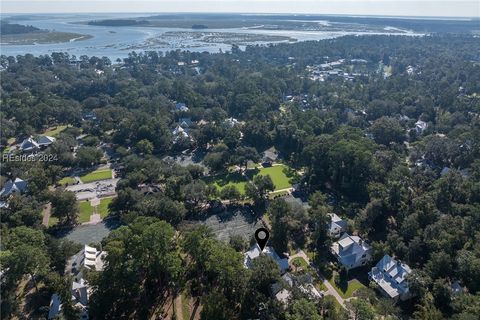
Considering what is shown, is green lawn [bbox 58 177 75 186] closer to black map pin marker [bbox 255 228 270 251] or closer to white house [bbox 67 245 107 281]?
white house [bbox 67 245 107 281]

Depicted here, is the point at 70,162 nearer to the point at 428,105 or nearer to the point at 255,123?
the point at 255,123

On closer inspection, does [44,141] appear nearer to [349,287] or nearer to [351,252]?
[351,252]

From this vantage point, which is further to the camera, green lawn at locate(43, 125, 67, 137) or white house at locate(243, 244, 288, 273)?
green lawn at locate(43, 125, 67, 137)

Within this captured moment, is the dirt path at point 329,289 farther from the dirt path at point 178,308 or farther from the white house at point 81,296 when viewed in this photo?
the white house at point 81,296

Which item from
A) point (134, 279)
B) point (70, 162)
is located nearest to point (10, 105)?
point (70, 162)

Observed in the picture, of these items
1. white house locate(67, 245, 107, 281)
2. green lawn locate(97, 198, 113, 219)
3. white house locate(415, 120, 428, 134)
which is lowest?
green lawn locate(97, 198, 113, 219)

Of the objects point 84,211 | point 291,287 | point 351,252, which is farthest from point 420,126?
point 84,211

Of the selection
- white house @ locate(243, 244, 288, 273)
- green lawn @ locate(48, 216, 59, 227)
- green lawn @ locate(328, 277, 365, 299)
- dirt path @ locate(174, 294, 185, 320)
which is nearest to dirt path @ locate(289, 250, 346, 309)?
green lawn @ locate(328, 277, 365, 299)
